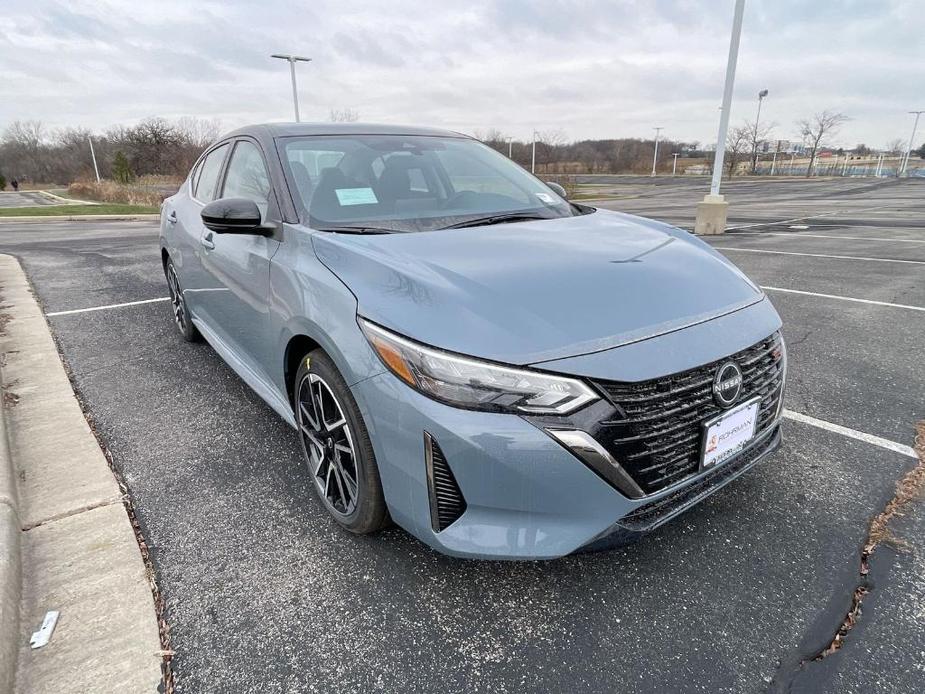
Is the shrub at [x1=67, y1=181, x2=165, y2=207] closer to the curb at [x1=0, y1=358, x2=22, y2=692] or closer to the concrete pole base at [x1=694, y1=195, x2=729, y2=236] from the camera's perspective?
the concrete pole base at [x1=694, y1=195, x2=729, y2=236]

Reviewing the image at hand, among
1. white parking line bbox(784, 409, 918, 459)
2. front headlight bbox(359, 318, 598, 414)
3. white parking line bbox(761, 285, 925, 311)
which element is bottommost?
white parking line bbox(784, 409, 918, 459)

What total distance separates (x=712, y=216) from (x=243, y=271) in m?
11.1

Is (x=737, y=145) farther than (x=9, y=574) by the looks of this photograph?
Yes

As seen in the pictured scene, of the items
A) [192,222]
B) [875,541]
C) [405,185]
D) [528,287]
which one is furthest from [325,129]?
[875,541]

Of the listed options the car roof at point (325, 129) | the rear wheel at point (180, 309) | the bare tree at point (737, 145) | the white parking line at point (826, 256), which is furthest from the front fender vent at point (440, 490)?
the bare tree at point (737, 145)

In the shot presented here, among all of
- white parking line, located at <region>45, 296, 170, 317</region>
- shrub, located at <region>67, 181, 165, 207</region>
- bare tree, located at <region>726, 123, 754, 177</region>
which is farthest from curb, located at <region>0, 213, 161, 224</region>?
bare tree, located at <region>726, 123, 754, 177</region>

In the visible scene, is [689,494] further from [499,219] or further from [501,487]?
[499,219]

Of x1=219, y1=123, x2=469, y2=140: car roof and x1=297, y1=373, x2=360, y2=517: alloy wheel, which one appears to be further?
x1=219, y1=123, x2=469, y2=140: car roof

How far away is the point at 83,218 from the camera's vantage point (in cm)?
1855

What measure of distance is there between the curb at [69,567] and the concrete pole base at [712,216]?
455 inches

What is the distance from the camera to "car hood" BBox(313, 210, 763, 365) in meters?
1.71

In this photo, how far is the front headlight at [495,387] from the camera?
162 cm

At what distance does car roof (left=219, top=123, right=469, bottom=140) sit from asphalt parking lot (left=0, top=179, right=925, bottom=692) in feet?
5.30

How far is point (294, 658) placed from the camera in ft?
5.62
